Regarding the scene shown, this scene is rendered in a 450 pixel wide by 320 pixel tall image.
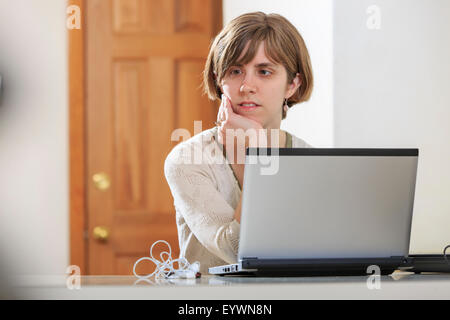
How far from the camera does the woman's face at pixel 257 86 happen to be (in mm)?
1673

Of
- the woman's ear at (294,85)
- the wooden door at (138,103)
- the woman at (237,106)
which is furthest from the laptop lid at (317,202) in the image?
the wooden door at (138,103)

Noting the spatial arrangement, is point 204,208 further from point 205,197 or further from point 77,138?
point 77,138

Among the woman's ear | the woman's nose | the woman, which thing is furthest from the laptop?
the woman's ear

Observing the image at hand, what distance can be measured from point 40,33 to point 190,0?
694mm

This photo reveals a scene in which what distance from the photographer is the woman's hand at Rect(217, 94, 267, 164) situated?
5.28 ft

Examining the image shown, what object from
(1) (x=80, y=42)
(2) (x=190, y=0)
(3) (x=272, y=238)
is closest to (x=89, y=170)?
(1) (x=80, y=42)

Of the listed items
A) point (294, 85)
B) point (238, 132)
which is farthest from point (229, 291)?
point (294, 85)

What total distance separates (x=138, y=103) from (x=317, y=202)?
6.11 ft

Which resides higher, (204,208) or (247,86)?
(247,86)

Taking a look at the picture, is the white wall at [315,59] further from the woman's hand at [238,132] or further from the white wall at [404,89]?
the woman's hand at [238,132]

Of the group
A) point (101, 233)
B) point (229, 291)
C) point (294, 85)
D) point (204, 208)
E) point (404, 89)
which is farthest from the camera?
point (101, 233)

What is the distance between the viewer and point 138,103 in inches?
112
